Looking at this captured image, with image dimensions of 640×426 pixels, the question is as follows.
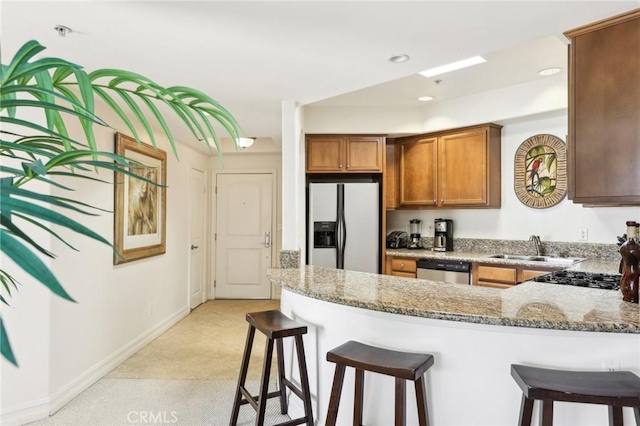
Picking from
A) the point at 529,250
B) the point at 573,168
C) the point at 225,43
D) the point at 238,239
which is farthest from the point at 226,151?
the point at 573,168

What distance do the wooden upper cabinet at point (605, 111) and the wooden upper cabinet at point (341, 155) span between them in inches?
89.1

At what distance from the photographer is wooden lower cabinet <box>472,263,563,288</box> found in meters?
3.27

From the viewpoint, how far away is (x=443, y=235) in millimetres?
Answer: 4316

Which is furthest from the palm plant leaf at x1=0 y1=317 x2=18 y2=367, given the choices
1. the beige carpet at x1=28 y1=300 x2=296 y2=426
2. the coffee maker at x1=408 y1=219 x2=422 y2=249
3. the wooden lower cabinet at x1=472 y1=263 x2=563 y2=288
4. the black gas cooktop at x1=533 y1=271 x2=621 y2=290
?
the coffee maker at x1=408 y1=219 x2=422 y2=249

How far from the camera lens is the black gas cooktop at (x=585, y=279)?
80.0 inches

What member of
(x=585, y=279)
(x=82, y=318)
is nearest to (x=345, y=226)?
(x=585, y=279)

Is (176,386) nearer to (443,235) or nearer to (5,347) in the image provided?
(5,347)

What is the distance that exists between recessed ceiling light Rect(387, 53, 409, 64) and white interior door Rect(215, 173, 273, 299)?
11.9ft

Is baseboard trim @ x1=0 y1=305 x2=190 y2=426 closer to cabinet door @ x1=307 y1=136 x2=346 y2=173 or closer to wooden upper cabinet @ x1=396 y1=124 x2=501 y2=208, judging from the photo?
cabinet door @ x1=307 y1=136 x2=346 y2=173

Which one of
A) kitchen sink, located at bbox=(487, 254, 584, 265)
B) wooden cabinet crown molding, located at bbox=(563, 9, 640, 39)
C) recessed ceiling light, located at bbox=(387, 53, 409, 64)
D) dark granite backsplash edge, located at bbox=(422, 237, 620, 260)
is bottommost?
kitchen sink, located at bbox=(487, 254, 584, 265)

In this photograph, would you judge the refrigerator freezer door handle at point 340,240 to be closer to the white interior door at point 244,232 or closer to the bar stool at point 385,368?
the white interior door at point 244,232

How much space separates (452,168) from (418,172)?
1.29 feet

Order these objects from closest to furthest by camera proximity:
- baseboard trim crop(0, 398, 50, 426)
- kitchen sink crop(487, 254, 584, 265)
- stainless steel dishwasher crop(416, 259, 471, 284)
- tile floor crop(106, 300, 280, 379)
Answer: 1. baseboard trim crop(0, 398, 50, 426)
2. tile floor crop(106, 300, 280, 379)
3. kitchen sink crop(487, 254, 584, 265)
4. stainless steel dishwasher crop(416, 259, 471, 284)

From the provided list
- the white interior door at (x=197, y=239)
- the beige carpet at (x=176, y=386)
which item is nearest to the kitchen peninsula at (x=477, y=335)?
the beige carpet at (x=176, y=386)
